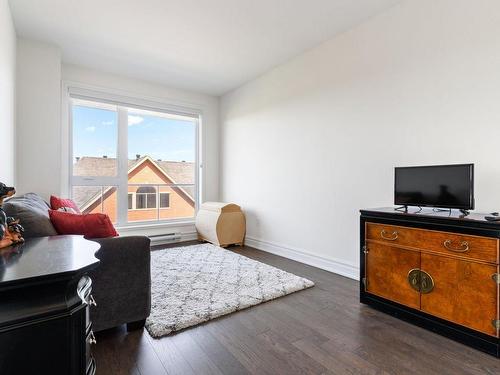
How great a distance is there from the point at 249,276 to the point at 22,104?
3.31 meters

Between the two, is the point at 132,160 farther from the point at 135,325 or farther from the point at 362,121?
the point at 362,121

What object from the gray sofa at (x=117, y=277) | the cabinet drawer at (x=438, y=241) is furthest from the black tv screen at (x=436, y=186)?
the gray sofa at (x=117, y=277)

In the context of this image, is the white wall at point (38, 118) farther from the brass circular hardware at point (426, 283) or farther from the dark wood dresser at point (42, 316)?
the brass circular hardware at point (426, 283)

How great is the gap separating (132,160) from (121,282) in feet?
10.0

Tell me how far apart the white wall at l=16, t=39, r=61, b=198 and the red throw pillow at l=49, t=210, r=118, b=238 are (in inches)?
78.5

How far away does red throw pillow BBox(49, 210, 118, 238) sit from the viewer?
1753mm

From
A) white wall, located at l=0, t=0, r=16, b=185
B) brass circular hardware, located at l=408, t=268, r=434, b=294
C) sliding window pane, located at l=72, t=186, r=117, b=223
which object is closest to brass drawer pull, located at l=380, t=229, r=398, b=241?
brass circular hardware, located at l=408, t=268, r=434, b=294

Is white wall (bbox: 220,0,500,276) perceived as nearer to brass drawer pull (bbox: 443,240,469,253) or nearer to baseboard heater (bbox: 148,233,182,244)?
brass drawer pull (bbox: 443,240,469,253)

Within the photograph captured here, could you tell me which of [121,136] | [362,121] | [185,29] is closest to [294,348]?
[362,121]

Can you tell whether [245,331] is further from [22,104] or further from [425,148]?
[22,104]

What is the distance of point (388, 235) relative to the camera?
2.17 m

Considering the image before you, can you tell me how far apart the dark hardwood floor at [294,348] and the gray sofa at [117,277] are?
0.44ft

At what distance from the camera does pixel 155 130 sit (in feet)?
15.7

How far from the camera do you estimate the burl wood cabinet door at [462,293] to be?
1.65 metres
